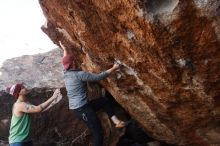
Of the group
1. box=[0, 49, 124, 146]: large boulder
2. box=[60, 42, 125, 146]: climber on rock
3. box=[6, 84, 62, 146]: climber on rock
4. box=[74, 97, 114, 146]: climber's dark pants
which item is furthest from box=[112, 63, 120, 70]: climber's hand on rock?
box=[0, 49, 124, 146]: large boulder

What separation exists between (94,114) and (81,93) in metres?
0.51

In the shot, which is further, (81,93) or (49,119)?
(49,119)

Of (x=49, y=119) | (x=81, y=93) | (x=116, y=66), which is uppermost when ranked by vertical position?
(x=116, y=66)

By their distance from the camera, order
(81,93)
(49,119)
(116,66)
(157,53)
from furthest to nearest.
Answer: (49,119) → (81,93) → (116,66) → (157,53)

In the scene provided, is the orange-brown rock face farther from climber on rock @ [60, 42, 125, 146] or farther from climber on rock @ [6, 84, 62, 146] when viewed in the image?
climber on rock @ [6, 84, 62, 146]

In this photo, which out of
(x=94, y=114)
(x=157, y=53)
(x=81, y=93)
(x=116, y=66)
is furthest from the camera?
(x=94, y=114)

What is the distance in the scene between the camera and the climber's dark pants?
7.43 meters

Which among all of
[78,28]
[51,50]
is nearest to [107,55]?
[78,28]

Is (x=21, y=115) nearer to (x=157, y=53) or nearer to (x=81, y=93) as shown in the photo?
(x=81, y=93)

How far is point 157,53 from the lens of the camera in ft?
18.4

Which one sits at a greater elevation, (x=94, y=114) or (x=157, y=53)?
(x=157, y=53)

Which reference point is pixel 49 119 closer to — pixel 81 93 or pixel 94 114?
pixel 94 114

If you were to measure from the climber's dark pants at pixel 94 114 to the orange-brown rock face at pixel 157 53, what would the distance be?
0.43 meters

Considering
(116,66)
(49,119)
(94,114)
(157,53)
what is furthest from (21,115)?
(157,53)
